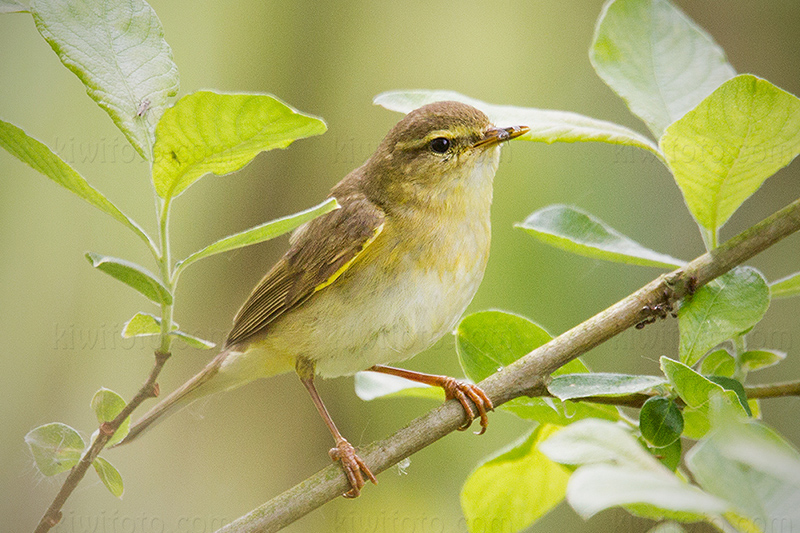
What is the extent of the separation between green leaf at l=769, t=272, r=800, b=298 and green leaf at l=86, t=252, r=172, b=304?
3.41 feet

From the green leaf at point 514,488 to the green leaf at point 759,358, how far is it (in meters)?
0.38

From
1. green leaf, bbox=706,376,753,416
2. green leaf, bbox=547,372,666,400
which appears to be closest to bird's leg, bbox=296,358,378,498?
green leaf, bbox=547,372,666,400

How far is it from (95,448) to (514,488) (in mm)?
767

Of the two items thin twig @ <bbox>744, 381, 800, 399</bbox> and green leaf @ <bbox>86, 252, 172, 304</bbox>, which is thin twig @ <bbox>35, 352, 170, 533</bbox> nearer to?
green leaf @ <bbox>86, 252, 172, 304</bbox>

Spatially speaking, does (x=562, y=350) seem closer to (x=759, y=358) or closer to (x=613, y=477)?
(x=759, y=358)

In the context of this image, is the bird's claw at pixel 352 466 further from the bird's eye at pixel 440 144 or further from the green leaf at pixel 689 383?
the bird's eye at pixel 440 144

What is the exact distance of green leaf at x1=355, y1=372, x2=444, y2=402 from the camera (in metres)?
1.63

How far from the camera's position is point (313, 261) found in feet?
7.54

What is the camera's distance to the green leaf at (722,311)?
126 cm

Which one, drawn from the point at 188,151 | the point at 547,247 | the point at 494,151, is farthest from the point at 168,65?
the point at 547,247

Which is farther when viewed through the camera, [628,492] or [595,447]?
[595,447]

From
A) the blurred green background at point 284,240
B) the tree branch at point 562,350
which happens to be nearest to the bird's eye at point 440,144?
the blurred green background at point 284,240

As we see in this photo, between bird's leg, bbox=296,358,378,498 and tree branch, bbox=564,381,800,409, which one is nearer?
tree branch, bbox=564,381,800,409

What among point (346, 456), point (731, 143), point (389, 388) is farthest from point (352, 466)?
point (731, 143)
